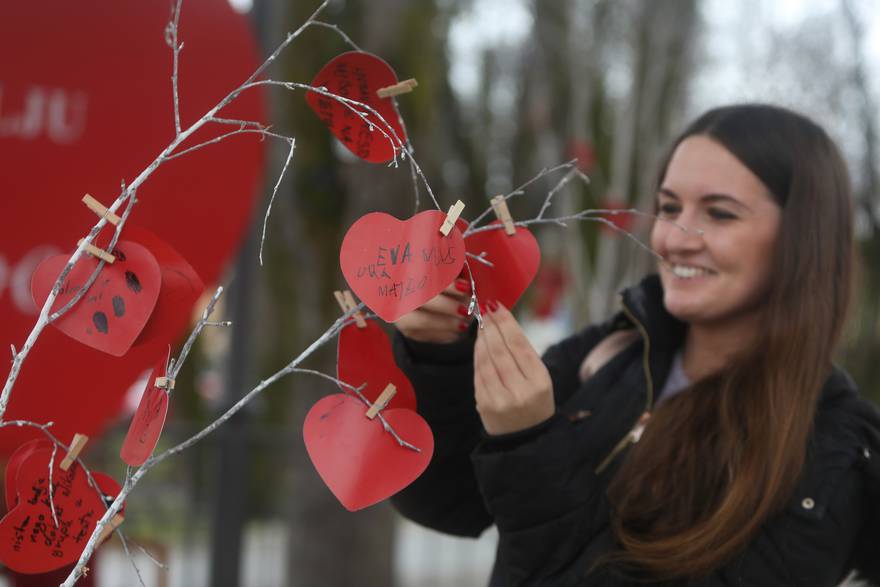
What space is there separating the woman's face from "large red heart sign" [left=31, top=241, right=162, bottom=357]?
3.39 ft

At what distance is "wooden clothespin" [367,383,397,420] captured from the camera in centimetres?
116

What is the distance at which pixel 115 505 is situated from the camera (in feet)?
3.16

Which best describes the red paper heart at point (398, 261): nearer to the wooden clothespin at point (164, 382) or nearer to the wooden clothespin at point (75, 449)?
the wooden clothespin at point (164, 382)

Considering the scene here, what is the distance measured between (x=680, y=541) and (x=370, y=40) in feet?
11.0

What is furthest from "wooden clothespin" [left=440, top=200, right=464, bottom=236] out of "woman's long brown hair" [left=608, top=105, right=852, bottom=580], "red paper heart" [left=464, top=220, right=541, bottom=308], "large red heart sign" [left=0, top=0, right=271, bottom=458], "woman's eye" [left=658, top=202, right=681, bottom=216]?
"large red heart sign" [left=0, top=0, right=271, bottom=458]

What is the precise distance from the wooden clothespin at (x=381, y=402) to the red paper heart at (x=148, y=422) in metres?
0.24

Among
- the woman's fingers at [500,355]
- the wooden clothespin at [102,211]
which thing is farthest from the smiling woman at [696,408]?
the wooden clothespin at [102,211]

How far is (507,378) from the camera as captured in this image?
1.52 meters

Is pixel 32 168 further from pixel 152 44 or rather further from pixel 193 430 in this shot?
pixel 193 430

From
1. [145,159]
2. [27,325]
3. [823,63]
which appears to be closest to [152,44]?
[145,159]

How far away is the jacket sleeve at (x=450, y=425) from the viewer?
Answer: 5.75 feet

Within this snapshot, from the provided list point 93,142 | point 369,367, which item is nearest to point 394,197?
point 93,142

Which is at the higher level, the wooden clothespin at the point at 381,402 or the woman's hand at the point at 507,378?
the wooden clothespin at the point at 381,402

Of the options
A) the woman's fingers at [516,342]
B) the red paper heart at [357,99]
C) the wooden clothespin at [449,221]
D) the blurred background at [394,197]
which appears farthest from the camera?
the blurred background at [394,197]
